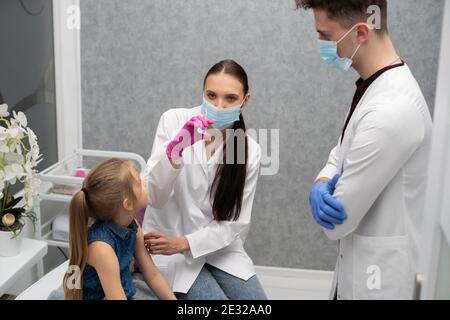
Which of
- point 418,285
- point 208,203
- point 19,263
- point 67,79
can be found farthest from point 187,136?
point 67,79

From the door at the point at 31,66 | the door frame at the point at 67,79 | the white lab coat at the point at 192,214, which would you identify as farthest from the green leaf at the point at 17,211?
the door frame at the point at 67,79

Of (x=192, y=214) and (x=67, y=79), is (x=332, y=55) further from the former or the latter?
(x=67, y=79)

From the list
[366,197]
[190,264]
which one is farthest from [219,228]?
[366,197]

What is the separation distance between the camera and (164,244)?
1.56 m

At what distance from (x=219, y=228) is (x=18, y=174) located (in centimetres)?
62

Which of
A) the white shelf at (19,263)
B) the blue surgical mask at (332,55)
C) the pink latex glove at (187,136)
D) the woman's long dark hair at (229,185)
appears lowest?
the white shelf at (19,263)

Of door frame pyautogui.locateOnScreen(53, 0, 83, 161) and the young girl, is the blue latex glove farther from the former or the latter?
door frame pyautogui.locateOnScreen(53, 0, 83, 161)

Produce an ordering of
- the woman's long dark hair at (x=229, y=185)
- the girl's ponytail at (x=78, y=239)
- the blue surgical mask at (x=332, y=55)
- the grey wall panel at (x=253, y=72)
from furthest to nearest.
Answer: the grey wall panel at (x=253, y=72), the woman's long dark hair at (x=229, y=185), the blue surgical mask at (x=332, y=55), the girl's ponytail at (x=78, y=239)

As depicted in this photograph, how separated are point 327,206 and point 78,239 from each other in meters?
0.61

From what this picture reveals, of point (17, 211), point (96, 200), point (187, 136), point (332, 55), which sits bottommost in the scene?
point (17, 211)

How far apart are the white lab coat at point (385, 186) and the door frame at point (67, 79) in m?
1.45

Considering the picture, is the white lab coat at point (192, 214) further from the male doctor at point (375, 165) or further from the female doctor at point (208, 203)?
the male doctor at point (375, 165)

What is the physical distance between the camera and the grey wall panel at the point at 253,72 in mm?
2199

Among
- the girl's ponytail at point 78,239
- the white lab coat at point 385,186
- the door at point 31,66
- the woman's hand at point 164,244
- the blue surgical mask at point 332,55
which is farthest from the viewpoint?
the door at point 31,66
